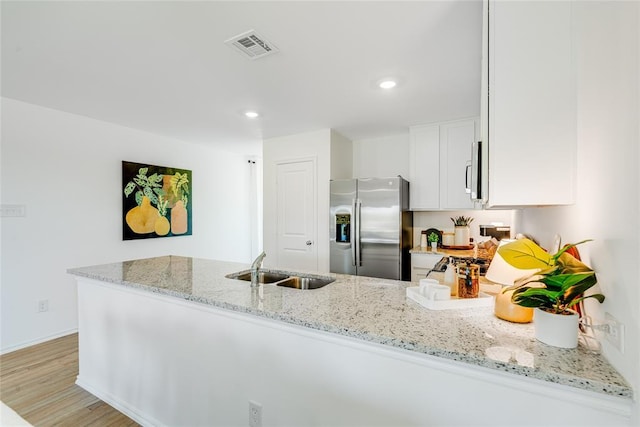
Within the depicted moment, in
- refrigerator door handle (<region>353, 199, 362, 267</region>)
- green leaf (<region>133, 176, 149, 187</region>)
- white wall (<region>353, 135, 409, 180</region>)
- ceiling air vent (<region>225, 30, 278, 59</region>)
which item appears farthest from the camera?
white wall (<region>353, 135, 409, 180</region>)

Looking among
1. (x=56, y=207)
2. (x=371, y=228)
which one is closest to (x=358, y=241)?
(x=371, y=228)

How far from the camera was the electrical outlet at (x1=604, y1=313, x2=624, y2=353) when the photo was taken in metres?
0.74

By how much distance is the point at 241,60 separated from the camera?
201cm

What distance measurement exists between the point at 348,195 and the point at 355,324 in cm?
245

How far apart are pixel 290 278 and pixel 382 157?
2696 mm

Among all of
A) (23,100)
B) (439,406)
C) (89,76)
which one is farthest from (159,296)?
(23,100)

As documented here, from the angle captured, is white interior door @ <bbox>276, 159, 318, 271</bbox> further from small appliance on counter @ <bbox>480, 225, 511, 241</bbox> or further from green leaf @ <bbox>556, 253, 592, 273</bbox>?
green leaf @ <bbox>556, 253, 592, 273</bbox>

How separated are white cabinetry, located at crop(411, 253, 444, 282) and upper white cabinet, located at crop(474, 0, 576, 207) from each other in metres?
2.28

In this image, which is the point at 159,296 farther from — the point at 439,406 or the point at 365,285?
the point at 439,406

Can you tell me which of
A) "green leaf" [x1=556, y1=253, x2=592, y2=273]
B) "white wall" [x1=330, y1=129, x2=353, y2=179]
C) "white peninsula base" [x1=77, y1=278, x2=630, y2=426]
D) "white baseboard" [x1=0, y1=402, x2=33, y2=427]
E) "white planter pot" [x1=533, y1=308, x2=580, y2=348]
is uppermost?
"white wall" [x1=330, y1=129, x2=353, y2=179]

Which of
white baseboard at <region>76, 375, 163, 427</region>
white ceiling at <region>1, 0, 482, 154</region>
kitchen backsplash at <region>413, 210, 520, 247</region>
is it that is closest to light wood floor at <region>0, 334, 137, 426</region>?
white baseboard at <region>76, 375, 163, 427</region>

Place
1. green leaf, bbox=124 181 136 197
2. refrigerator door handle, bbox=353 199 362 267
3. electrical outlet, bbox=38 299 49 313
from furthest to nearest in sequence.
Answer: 1. green leaf, bbox=124 181 136 197
2. refrigerator door handle, bbox=353 199 362 267
3. electrical outlet, bbox=38 299 49 313

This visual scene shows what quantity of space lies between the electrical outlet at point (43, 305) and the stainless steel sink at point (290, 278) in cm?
241

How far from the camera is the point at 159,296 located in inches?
66.2
